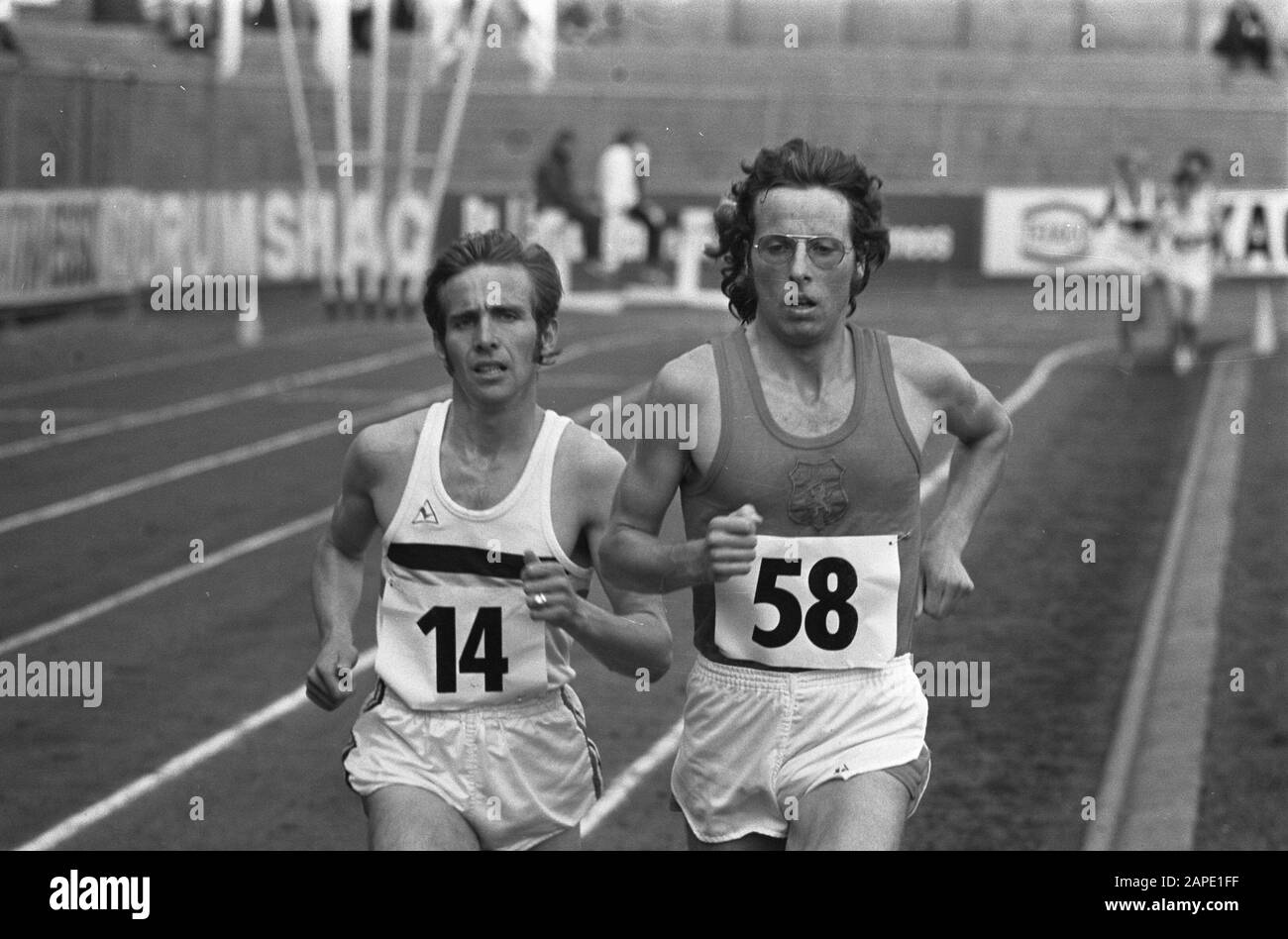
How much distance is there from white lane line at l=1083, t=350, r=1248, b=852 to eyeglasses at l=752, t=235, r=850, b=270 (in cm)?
301

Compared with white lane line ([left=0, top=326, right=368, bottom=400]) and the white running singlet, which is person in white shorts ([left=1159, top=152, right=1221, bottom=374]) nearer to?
white lane line ([left=0, top=326, right=368, bottom=400])

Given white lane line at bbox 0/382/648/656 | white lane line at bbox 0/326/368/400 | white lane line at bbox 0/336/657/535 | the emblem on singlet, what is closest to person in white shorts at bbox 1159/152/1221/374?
white lane line at bbox 0/336/657/535

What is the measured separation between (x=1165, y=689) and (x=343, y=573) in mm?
4973

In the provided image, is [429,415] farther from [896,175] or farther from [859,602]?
[896,175]

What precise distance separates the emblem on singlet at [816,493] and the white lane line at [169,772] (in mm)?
2684

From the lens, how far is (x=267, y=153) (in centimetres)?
3369

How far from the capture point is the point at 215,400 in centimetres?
1792

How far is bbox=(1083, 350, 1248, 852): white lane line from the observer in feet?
23.4

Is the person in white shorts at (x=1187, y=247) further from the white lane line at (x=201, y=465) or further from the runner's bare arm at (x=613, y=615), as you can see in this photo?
the runner's bare arm at (x=613, y=615)

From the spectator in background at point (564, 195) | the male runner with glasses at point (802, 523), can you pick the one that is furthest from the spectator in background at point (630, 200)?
the male runner with glasses at point (802, 523)

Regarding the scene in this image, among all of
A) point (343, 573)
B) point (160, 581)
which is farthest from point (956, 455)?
point (160, 581)

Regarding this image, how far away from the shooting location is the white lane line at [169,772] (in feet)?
22.6

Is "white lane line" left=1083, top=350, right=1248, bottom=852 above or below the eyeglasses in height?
below
